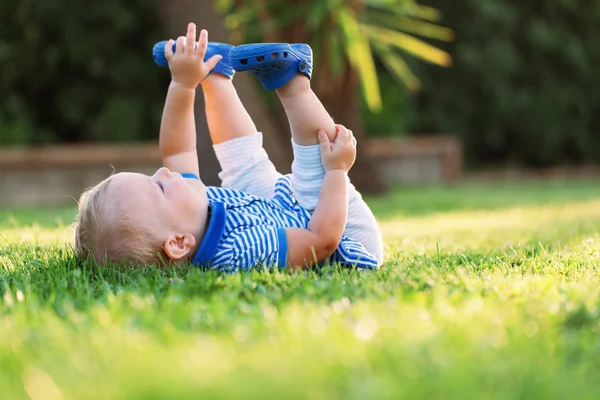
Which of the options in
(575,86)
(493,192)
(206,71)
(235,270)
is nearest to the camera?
(235,270)

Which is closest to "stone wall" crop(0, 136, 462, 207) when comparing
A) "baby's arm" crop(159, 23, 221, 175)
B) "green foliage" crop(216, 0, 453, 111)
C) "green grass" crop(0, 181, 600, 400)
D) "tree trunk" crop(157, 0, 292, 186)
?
"tree trunk" crop(157, 0, 292, 186)

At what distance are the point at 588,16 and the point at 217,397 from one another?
15.5 meters

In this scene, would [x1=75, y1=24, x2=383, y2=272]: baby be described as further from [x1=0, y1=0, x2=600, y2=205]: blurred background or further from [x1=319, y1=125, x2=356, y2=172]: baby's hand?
[x1=0, y1=0, x2=600, y2=205]: blurred background

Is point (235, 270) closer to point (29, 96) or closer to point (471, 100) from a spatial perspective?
point (29, 96)

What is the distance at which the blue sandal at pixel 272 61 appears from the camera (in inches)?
101

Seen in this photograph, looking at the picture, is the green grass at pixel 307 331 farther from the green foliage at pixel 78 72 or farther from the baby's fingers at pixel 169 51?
the green foliage at pixel 78 72

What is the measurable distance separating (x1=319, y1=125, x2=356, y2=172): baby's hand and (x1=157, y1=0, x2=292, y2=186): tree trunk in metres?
4.58

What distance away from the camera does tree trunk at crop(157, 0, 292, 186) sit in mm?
7414

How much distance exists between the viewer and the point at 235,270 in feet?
7.92

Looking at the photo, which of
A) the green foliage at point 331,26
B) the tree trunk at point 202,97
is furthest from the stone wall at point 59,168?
the green foliage at point 331,26

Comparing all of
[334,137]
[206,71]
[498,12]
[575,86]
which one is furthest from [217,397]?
[575,86]

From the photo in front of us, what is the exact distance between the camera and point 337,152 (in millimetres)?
2588

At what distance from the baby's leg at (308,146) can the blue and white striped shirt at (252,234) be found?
0.17 ft

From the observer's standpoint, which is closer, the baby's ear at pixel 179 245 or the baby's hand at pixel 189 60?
the baby's ear at pixel 179 245
